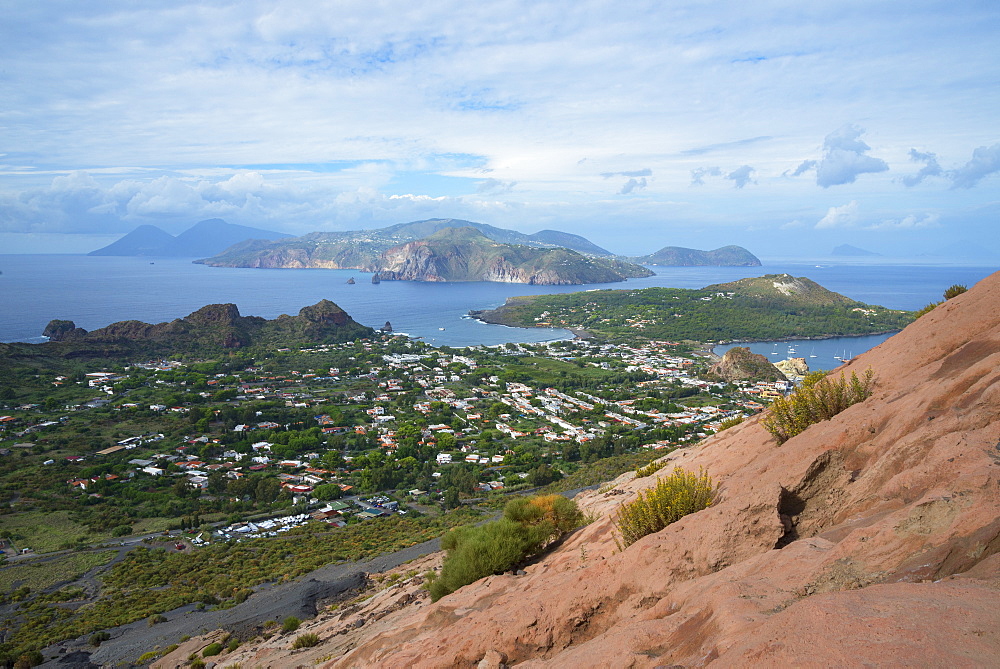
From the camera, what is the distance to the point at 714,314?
4348 inches

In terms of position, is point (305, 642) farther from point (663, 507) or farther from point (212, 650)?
point (663, 507)

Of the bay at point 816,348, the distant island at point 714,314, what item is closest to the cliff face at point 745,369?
the bay at point 816,348

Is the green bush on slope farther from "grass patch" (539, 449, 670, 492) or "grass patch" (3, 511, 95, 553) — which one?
"grass patch" (3, 511, 95, 553)

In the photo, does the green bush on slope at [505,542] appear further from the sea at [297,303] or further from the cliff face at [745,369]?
the sea at [297,303]

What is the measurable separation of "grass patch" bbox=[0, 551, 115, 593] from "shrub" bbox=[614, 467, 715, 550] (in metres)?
26.1

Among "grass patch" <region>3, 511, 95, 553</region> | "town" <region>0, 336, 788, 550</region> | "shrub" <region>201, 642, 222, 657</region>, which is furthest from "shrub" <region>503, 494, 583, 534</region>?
"grass patch" <region>3, 511, 95, 553</region>

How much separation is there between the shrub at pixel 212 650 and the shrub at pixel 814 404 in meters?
14.3

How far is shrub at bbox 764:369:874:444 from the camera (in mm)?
8633

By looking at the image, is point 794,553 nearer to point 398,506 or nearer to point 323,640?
point 323,640

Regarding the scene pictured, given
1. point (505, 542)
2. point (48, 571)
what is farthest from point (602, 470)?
point (48, 571)

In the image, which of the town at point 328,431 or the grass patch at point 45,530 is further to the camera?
the town at point 328,431

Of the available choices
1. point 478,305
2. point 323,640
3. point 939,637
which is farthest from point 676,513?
point 478,305

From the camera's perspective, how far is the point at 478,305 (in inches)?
5782

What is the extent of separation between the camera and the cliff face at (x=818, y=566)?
3.35m
